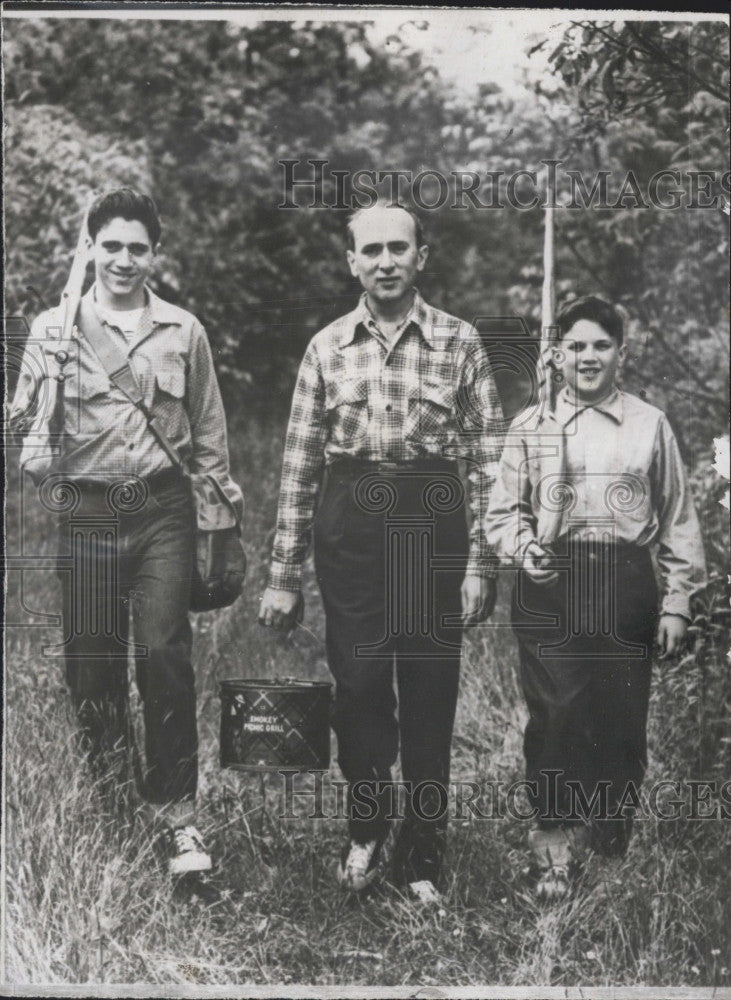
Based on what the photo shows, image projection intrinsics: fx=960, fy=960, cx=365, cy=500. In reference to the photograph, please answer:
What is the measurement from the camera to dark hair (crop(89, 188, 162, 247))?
4105mm

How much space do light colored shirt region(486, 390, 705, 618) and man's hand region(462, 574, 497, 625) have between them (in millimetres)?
143

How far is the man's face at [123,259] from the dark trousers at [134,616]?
0.82 meters

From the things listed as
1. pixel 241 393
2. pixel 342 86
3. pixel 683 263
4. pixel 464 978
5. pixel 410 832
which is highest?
pixel 342 86

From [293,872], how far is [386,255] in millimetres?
2659

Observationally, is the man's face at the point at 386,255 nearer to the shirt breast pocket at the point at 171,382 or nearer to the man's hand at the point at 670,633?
the shirt breast pocket at the point at 171,382

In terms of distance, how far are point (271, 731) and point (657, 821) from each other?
170 cm

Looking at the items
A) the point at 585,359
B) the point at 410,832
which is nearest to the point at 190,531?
the point at 410,832

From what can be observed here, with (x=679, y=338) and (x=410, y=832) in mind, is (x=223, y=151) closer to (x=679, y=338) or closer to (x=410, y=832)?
(x=679, y=338)

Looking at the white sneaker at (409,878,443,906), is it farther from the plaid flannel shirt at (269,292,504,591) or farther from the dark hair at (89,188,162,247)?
the dark hair at (89,188,162,247)

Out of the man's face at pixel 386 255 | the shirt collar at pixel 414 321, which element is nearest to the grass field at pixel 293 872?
the shirt collar at pixel 414 321

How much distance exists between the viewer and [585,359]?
412 centimetres

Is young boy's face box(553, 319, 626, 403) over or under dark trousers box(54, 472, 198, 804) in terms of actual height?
over

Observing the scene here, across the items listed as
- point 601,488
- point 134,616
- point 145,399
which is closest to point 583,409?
point 601,488

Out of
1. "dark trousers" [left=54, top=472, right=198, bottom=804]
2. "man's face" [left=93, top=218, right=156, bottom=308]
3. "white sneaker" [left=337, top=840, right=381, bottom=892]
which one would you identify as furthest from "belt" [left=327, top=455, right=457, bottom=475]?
"white sneaker" [left=337, top=840, right=381, bottom=892]
